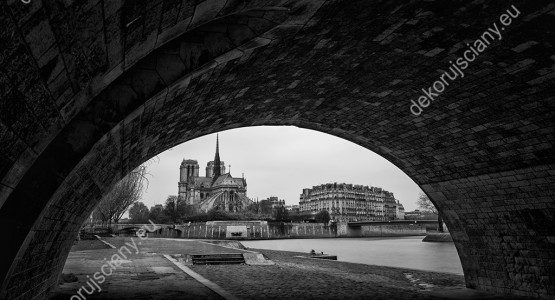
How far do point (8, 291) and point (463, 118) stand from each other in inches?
362

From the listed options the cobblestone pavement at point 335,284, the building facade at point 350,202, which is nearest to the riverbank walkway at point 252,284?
the cobblestone pavement at point 335,284

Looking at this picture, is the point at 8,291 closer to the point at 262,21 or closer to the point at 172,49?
the point at 172,49

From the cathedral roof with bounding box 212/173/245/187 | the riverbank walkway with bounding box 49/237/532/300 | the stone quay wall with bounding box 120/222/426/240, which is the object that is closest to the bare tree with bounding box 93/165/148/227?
the riverbank walkway with bounding box 49/237/532/300

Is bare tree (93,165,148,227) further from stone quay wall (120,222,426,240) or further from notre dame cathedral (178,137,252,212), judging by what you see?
notre dame cathedral (178,137,252,212)

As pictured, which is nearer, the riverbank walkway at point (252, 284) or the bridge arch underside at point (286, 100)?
the bridge arch underside at point (286, 100)

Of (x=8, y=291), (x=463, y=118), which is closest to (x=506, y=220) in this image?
(x=463, y=118)

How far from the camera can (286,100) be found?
941 centimetres

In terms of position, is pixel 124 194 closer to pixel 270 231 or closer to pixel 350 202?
pixel 270 231

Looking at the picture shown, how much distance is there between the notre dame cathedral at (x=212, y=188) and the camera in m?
136

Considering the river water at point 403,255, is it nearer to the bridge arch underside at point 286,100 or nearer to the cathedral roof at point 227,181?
the bridge arch underside at point 286,100

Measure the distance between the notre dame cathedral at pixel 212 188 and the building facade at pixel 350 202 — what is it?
92.7 ft

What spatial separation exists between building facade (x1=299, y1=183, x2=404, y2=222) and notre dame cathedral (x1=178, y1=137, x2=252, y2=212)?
2826 cm

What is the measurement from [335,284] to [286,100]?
7070mm

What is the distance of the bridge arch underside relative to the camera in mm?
3063
